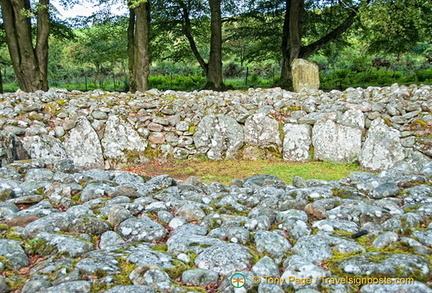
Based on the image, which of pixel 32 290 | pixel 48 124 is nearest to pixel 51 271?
pixel 32 290

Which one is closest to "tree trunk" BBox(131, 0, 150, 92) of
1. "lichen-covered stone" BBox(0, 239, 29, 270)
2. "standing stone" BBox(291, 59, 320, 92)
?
"standing stone" BBox(291, 59, 320, 92)

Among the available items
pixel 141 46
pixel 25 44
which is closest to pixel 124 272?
pixel 141 46

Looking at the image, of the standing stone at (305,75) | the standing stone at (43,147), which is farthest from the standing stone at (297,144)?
the standing stone at (43,147)

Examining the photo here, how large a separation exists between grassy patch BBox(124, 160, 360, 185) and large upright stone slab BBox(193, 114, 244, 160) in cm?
26

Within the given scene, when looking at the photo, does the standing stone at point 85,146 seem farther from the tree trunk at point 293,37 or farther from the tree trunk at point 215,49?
the tree trunk at point 293,37

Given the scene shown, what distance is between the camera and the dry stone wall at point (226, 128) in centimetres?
774

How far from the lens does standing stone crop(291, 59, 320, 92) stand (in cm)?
1224

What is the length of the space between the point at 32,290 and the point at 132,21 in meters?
15.4

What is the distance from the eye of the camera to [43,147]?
7465 mm

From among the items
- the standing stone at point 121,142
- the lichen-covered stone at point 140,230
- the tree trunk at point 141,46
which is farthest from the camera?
the tree trunk at point 141,46

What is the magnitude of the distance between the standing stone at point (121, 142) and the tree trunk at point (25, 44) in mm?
6366

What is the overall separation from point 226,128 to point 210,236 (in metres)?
5.75

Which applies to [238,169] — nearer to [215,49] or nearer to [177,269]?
[177,269]

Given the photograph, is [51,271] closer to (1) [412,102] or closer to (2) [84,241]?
(2) [84,241]
